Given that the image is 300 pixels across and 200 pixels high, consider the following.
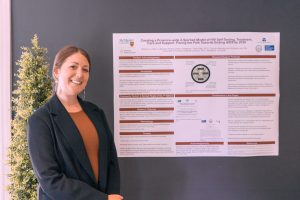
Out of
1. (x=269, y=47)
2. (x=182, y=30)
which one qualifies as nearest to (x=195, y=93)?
(x=182, y=30)

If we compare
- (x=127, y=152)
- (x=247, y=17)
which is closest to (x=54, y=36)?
(x=127, y=152)

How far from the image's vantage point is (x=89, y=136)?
1.17 metres

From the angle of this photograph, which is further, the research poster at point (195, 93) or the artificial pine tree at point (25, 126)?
the research poster at point (195, 93)

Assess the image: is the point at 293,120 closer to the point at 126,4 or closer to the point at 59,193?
the point at 126,4

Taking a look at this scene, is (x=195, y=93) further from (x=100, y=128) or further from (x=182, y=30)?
(x=100, y=128)

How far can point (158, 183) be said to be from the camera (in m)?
1.63

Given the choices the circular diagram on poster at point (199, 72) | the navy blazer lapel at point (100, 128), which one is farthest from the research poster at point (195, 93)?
the navy blazer lapel at point (100, 128)

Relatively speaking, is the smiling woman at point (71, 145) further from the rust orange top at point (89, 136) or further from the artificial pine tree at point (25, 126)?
the artificial pine tree at point (25, 126)

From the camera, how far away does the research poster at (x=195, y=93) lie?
161 cm

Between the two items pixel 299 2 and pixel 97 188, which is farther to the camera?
pixel 299 2

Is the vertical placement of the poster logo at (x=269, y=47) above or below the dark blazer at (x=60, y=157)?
above

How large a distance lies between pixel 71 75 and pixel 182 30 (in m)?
1.02

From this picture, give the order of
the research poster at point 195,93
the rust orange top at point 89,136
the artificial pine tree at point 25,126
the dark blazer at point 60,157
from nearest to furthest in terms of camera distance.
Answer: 1. the dark blazer at point 60,157
2. the rust orange top at point 89,136
3. the artificial pine tree at point 25,126
4. the research poster at point 195,93

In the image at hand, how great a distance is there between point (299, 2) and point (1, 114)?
2.84 m
